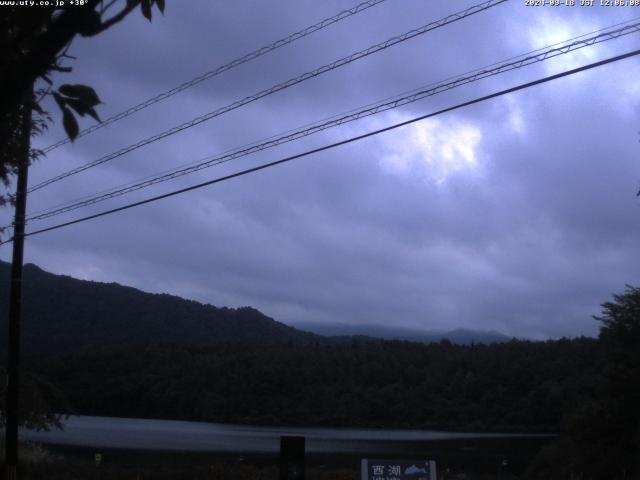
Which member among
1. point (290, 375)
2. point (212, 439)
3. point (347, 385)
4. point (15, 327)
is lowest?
point (212, 439)

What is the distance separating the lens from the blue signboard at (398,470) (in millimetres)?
12680

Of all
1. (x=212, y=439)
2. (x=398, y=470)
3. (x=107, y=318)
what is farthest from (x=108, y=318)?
(x=398, y=470)

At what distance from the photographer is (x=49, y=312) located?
70875 millimetres

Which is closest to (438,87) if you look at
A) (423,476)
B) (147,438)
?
(423,476)

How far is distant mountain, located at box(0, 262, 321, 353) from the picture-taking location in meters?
67.3

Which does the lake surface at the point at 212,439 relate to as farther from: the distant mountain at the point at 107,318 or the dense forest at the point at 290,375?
the distant mountain at the point at 107,318

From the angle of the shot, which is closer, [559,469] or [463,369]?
[559,469]

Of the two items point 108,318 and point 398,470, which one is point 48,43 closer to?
point 398,470

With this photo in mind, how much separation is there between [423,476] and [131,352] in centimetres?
5144

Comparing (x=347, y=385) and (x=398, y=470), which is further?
(x=347, y=385)

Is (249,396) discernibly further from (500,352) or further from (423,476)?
(423,476)

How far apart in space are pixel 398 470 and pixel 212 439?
3309cm

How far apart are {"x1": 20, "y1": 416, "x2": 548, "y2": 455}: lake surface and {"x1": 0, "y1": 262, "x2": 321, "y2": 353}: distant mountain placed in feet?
34.1

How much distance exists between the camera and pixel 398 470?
41.8 feet
